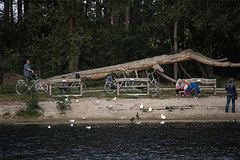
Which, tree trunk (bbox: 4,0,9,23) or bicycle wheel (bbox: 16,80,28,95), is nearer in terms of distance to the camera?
bicycle wheel (bbox: 16,80,28,95)

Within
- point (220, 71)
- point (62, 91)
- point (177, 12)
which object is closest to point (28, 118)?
point (62, 91)

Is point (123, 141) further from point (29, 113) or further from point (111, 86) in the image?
point (111, 86)

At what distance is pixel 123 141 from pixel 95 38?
2253 cm

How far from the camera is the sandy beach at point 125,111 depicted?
1662 cm

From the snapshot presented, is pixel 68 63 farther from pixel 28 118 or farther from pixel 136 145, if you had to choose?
pixel 136 145

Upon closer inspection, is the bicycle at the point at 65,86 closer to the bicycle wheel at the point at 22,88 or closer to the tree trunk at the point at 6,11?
the bicycle wheel at the point at 22,88

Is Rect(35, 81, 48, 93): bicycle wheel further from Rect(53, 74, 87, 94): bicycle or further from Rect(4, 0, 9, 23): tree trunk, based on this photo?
Rect(4, 0, 9, 23): tree trunk

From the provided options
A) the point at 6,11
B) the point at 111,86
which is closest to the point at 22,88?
the point at 111,86

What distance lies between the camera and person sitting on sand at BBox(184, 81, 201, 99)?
19.2 metres

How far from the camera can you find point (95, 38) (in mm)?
33625

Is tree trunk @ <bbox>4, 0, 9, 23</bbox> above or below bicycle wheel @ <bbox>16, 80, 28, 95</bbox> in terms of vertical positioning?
above

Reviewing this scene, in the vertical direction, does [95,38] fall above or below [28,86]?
above

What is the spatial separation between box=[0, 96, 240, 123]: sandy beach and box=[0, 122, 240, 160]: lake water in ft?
4.54

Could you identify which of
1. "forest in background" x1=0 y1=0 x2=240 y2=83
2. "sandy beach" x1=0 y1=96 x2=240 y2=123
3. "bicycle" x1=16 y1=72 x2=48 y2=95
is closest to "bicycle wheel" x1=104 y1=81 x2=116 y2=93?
"sandy beach" x1=0 y1=96 x2=240 y2=123
